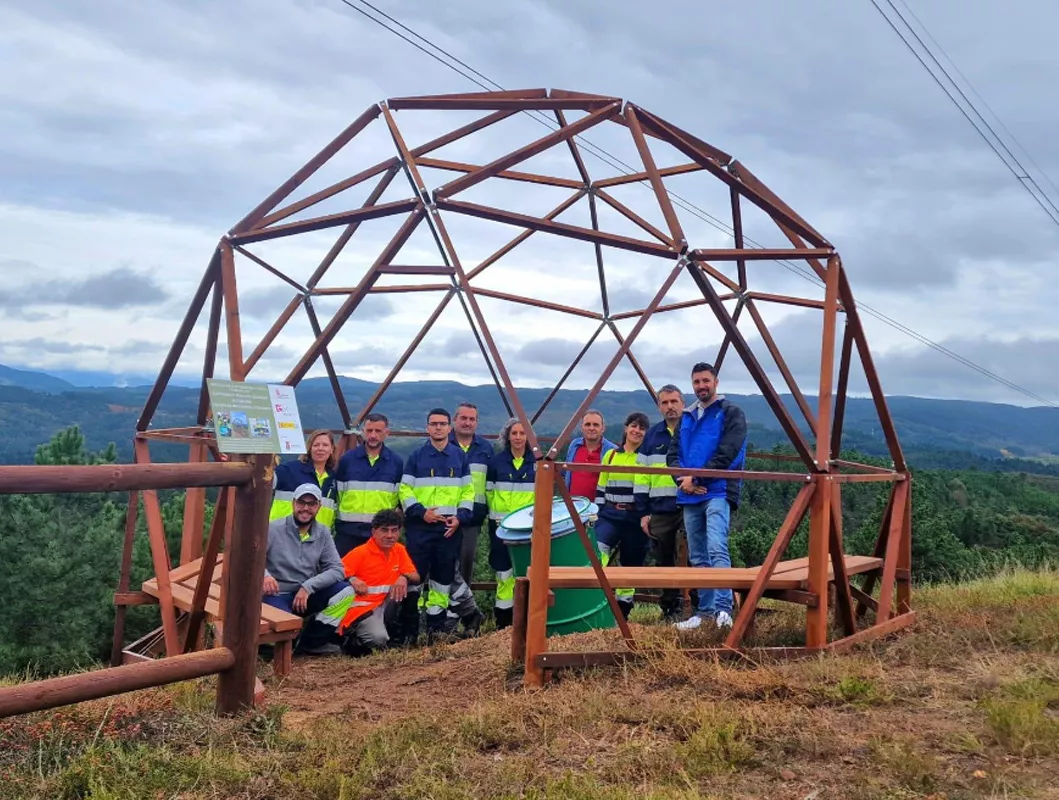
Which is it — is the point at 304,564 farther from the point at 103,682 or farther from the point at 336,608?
the point at 103,682

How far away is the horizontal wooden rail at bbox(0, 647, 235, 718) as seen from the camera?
3465mm

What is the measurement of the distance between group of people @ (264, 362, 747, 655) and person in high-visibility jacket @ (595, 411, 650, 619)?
0.5 inches

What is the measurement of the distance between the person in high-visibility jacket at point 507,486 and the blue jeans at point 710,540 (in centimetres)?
156

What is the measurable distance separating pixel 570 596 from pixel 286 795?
3471 mm

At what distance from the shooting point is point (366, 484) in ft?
24.9

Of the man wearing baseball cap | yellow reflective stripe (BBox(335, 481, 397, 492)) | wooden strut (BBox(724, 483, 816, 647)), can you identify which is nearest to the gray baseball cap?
the man wearing baseball cap

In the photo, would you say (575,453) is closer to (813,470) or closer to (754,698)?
(813,470)

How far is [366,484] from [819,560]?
12.0 ft

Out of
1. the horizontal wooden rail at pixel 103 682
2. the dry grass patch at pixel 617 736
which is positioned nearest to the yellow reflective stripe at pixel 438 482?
the dry grass patch at pixel 617 736

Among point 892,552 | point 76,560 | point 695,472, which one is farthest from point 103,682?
point 76,560

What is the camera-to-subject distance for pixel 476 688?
17.9 ft

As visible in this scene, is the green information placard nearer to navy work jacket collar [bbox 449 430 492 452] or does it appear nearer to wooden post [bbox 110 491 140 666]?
wooden post [bbox 110 491 140 666]

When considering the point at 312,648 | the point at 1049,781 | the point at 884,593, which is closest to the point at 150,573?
the point at 312,648

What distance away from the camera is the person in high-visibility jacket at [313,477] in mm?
7160
